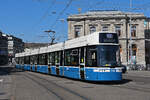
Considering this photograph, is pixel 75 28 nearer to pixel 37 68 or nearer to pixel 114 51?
pixel 37 68

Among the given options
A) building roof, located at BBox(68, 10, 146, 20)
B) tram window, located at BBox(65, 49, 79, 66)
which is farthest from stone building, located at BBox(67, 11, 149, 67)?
tram window, located at BBox(65, 49, 79, 66)

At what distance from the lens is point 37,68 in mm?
31797

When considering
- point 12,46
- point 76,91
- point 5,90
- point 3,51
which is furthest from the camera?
point 12,46

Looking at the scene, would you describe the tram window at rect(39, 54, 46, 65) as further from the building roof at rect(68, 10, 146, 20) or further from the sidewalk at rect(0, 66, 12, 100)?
the building roof at rect(68, 10, 146, 20)

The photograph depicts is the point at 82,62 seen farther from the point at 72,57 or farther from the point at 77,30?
the point at 77,30

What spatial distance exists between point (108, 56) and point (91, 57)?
3.74ft

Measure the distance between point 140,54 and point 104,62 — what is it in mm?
44885

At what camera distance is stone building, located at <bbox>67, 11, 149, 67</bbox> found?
194ft

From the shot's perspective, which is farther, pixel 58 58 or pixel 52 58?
pixel 52 58

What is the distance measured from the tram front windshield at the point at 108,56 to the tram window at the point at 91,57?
12.5 inches

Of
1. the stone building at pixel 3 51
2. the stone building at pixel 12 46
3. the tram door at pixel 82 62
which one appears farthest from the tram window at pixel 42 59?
the stone building at pixel 12 46

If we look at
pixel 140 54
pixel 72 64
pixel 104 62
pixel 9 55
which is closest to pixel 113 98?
pixel 104 62

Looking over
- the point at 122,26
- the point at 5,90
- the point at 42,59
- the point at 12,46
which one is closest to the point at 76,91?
the point at 5,90

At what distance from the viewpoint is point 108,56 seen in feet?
52.5
